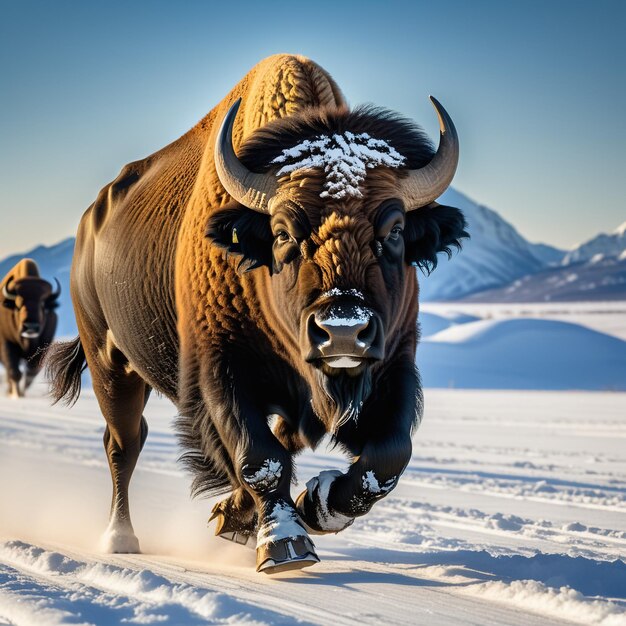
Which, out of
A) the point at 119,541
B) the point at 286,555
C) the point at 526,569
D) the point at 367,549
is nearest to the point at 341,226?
the point at 286,555

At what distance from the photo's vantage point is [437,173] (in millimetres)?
4602

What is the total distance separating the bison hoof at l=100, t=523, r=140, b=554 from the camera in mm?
6000

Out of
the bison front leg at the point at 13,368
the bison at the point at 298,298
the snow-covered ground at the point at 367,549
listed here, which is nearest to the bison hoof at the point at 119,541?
the snow-covered ground at the point at 367,549

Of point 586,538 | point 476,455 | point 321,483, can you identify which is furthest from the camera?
point 476,455

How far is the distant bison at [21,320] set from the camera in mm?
21656

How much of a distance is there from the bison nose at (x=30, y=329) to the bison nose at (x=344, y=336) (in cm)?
1856

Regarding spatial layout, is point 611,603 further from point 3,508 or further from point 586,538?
point 3,508

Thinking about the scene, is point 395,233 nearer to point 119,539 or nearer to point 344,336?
point 344,336

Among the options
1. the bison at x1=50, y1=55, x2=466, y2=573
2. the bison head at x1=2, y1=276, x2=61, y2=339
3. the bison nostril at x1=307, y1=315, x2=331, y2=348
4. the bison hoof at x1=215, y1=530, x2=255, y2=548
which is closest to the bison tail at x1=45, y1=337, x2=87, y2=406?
the bison at x1=50, y1=55, x2=466, y2=573

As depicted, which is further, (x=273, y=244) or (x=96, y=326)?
(x=96, y=326)

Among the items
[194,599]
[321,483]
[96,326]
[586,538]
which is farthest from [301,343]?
[96,326]

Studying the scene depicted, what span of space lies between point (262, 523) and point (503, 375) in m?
34.5

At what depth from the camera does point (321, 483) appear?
4.40m

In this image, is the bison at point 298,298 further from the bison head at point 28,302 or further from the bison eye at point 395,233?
the bison head at point 28,302
